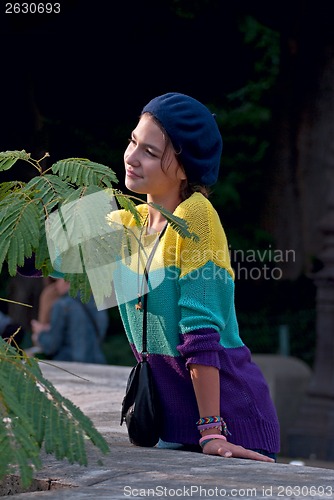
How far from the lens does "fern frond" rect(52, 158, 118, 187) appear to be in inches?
149

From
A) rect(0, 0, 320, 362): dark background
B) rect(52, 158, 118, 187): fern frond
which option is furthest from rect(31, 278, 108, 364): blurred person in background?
rect(52, 158, 118, 187): fern frond

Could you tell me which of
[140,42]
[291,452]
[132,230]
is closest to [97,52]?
[140,42]

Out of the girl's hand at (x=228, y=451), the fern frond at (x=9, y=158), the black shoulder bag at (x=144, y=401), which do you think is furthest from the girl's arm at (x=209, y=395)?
the fern frond at (x=9, y=158)

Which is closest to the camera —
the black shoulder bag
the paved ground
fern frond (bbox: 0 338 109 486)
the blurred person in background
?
fern frond (bbox: 0 338 109 486)

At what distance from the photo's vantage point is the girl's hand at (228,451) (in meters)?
4.01

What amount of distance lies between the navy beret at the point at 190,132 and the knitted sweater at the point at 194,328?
0.37ft

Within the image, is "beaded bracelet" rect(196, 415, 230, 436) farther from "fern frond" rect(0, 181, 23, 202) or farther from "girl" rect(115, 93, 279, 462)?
"fern frond" rect(0, 181, 23, 202)

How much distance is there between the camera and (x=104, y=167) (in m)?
3.86

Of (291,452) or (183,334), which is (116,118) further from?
(183,334)

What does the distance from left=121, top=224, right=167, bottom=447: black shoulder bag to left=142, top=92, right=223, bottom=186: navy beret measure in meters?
0.26

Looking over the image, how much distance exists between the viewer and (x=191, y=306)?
13.2 ft

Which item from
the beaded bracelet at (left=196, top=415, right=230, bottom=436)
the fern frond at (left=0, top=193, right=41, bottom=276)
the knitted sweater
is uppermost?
the fern frond at (left=0, top=193, right=41, bottom=276)

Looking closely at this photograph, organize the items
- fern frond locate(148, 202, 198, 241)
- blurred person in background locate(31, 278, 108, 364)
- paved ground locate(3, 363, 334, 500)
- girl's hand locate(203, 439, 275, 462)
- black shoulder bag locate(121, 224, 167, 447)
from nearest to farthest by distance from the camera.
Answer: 1. paved ground locate(3, 363, 334, 500)
2. fern frond locate(148, 202, 198, 241)
3. girl's hand locate(203, 439, 275, 462)
4. black shoulder bag locate(121, 224, 167, 447)
5. blurred person in background locate(31, 278, 108, 364)

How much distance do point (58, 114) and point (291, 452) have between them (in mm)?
4734
